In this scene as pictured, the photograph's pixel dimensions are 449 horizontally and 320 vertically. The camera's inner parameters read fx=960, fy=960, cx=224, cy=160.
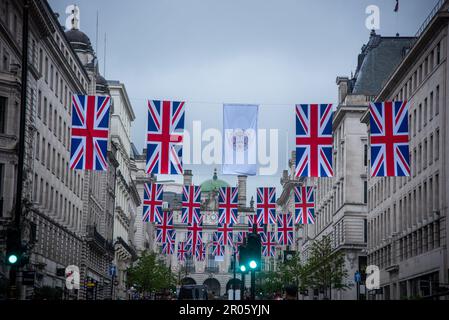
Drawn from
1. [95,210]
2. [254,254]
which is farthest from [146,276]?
[254,254]

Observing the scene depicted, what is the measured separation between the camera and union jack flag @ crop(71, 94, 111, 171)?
41500 millimetres

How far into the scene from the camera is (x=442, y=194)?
6009 cm

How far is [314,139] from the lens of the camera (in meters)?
41.2

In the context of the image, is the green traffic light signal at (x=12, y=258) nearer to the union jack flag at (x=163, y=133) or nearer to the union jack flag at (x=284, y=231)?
the union jack flag at (x=163, y=133)

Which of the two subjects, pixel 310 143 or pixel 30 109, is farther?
pixel 30 109

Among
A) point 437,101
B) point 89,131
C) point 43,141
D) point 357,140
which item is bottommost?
→ point 89,131

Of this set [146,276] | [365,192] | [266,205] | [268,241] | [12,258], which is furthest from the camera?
[146,276]

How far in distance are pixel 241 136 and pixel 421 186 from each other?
29.2 meters

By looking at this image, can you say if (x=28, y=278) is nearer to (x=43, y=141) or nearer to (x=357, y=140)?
(x=43, y=141)

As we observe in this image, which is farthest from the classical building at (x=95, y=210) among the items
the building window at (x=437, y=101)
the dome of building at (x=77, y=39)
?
the building window at (x=437, y=101)

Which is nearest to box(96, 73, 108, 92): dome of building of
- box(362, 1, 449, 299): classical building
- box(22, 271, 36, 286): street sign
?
box(362, 1, 449, 299): classical building

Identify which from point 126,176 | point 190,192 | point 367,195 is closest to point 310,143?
point 190,192
